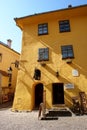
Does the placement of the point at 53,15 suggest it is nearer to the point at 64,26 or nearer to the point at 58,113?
the point at 64,26

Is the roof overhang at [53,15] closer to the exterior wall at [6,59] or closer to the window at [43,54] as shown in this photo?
the window at [43,54]

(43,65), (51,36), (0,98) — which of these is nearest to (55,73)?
(43,65)

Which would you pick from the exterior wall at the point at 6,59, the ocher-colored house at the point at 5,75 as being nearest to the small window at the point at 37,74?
the ocher-colored house at the point at 5,75

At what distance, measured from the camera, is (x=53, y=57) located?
11.4 meters

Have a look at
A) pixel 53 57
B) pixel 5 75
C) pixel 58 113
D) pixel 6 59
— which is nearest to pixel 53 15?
pixel 53 57

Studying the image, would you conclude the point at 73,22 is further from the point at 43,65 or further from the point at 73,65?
the point at 43,65

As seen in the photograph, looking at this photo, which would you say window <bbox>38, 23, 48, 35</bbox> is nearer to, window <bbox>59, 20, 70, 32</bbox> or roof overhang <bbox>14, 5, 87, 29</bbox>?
roof overhang <bbox>14, 5, 87, 29</bbox>

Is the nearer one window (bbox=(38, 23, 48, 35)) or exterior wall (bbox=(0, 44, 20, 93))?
window (bbox=(38, 23, 48, 35))

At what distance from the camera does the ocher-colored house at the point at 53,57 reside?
10656 millimetres

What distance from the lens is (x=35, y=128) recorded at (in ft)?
21.1

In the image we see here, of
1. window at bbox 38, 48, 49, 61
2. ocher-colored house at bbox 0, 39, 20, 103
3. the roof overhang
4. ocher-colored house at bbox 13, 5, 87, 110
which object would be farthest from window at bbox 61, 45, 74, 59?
ocher-colored house at bbox 0, 39, 20, 103

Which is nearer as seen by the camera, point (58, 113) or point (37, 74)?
point (58, 113)

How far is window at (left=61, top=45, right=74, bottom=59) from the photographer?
11.1 m

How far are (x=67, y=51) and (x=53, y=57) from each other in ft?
4.34
